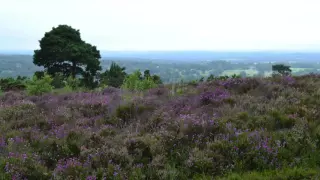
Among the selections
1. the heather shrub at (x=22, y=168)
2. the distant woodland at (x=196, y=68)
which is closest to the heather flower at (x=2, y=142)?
the heather shrub at (x=22, y=168)

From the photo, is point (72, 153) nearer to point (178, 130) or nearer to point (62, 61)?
point (178, 130)

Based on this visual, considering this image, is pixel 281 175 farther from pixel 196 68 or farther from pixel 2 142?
pixel 196 68

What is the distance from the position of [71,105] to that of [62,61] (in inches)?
1254

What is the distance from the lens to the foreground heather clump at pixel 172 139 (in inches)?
209

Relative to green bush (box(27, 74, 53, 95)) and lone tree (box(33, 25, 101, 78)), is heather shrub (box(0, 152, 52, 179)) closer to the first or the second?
green bush (box(27, 74, 53, 95))

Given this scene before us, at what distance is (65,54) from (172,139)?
3528 centimetres

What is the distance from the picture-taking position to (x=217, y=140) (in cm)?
599

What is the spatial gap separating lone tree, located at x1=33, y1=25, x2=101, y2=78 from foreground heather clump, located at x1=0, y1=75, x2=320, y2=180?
3138 cm

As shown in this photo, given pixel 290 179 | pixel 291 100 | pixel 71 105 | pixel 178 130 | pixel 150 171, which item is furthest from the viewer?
pixel 71 105

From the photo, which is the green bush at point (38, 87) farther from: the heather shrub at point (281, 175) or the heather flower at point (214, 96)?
the heather shrub at point (281, 175)

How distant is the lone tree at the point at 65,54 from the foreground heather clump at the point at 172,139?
1235 inches

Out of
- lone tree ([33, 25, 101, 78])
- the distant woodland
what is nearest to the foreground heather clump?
the distant woodland

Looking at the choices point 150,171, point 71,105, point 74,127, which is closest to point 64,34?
point 71,105

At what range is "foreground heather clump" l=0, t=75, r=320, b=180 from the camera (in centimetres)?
532
